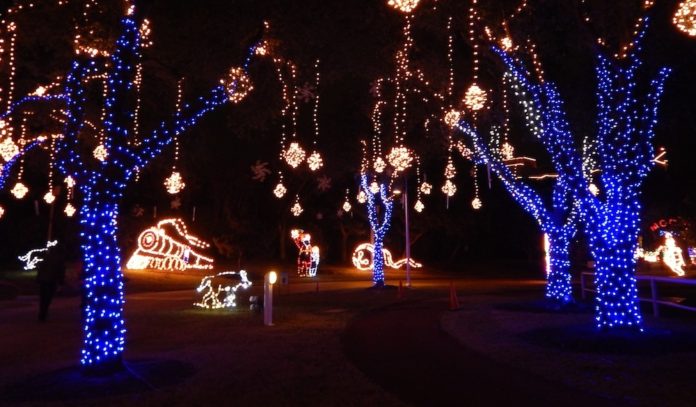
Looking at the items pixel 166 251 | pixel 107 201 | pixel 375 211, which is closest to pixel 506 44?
pixel 107 201

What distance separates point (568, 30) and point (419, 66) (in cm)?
453

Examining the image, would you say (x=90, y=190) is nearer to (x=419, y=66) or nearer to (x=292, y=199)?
(x=419, y=66)

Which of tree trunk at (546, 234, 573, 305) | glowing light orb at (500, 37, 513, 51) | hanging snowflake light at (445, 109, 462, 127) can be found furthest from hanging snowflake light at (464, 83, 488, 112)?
tree trunk at (546, 234, 573, 305)

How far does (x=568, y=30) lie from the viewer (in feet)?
41.5

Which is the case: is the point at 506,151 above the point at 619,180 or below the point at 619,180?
above

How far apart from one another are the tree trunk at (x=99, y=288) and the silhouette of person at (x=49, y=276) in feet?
25.5

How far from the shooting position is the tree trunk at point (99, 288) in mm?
8266

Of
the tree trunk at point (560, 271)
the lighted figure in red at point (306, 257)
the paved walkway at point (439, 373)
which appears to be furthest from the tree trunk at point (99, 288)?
the lighted figure in red at point (306, 257)

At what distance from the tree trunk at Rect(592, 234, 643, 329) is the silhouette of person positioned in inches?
492

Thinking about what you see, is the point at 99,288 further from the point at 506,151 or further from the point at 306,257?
the point at 306,257

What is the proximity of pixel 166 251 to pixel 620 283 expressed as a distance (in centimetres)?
2981

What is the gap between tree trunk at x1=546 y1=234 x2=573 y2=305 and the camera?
17.5 meters

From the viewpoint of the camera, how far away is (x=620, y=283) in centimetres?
1145

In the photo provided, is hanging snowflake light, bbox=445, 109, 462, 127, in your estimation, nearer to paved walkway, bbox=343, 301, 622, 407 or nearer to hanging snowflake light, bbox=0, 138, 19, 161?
paved walkway, bbox=343, 301, 622, 407
